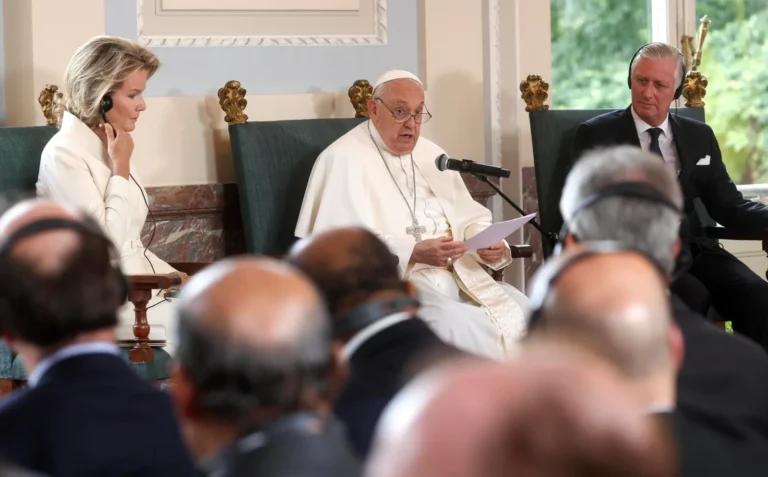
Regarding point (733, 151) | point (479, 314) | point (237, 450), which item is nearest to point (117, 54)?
point (479, 314)

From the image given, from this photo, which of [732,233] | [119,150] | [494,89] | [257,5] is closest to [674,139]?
[732,233]

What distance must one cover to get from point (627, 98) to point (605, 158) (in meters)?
4.91

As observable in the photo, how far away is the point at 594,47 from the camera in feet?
23.7

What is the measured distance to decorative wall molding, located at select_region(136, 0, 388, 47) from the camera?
5367mm

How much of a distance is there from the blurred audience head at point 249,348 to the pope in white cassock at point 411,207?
348 centimetres

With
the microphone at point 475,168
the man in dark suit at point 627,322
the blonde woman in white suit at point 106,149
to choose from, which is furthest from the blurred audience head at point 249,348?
the microphone at point 475,168

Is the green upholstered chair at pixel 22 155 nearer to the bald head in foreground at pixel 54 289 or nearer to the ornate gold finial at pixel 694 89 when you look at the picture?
the bald head in foreground at pixel 54 289

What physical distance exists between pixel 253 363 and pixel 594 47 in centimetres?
619

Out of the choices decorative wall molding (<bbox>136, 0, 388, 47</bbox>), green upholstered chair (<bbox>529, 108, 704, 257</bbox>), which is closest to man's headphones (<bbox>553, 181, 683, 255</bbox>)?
green upholstered chair (<bbox>529, 108, 704, 257</bbox>)

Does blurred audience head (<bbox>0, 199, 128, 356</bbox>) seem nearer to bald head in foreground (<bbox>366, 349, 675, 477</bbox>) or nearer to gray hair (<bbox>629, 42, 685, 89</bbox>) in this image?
bald head in foreground (<bbox>366, 349, 675, 477</bbox>)

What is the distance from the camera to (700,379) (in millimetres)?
2193

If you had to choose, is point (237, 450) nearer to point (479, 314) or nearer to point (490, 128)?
point (479, 314)

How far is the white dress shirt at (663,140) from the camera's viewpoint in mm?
5746

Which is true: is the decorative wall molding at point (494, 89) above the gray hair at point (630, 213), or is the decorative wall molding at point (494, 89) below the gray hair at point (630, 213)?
above
